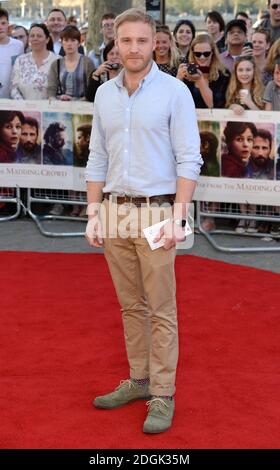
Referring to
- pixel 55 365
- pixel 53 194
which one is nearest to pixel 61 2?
pixel 53 194

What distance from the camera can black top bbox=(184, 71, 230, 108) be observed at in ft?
30.1

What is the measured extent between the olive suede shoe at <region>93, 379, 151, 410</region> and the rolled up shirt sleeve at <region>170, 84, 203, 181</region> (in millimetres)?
1301

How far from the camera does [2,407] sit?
16.7 feet

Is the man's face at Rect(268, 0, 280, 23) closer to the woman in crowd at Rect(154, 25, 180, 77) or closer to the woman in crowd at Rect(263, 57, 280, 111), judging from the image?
the woman in crowd at Rect(154, 25, 180, 77)

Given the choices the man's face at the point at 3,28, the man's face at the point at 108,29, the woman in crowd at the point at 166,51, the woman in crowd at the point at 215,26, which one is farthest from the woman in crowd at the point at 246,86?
the man's face at the point at 3,28

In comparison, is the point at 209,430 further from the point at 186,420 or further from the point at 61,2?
the point at 61,2

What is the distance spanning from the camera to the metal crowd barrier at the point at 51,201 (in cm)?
985

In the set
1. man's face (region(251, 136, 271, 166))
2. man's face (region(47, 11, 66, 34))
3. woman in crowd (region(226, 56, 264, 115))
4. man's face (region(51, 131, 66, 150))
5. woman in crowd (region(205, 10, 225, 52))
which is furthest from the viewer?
man's face (region(47, 11, 66, 34))

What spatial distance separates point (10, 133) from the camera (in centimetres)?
984

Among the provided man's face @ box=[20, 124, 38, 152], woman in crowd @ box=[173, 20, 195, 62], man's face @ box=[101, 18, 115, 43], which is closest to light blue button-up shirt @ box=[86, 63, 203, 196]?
man's face @ box=[20, 124, 38, 152]

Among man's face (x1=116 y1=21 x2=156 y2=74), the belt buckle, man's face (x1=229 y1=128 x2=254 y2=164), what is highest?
man's face (x1=116 y1=21 x2=156 y2=74)

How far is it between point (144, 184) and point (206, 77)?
16.1 feet

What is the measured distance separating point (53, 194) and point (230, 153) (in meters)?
2.31

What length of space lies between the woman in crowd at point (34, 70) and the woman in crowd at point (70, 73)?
0.38 ft
